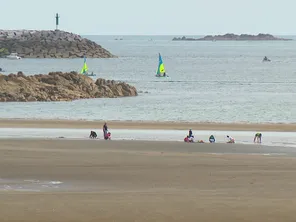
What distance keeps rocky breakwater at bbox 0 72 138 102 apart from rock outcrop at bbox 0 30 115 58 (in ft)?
325

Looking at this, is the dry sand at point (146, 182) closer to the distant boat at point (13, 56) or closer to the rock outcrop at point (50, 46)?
the distant boat at point (13, 56)

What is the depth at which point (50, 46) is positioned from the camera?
167 meters

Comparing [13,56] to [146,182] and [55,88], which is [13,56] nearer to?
[55,88]

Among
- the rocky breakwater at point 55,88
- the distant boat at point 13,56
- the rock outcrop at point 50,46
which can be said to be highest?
the rock outcrop at point 50,46

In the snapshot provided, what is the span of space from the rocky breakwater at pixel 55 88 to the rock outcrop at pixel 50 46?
98929 millimetres

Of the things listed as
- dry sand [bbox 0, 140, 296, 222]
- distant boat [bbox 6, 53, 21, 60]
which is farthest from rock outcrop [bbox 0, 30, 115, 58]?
dry sand [bbox 0, 140, 296, 222]

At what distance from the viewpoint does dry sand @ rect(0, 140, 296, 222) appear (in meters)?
14.6

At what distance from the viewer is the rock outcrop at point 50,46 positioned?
6407 inches

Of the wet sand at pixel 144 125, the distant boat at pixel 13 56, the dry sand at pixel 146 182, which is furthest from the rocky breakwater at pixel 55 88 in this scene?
the distant boat at pixel 13 56

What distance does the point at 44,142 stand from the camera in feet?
94.5

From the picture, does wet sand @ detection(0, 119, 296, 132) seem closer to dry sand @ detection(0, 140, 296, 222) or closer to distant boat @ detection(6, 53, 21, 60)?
dry sand @ detection(0, 140, 296, 222)

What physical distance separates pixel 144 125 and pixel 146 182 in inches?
825

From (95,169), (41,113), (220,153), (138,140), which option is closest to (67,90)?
(41,113)

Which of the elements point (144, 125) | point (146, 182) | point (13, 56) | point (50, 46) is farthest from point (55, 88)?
point (50, 46)
